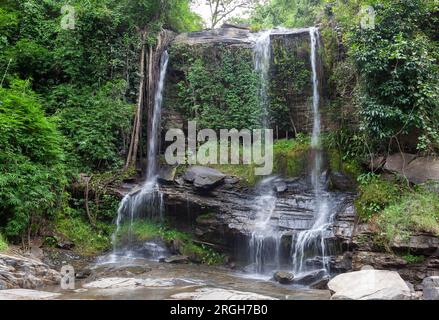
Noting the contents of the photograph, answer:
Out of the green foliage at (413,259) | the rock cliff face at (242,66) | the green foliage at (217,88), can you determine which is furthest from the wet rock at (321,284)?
the green foliage at (217,88)

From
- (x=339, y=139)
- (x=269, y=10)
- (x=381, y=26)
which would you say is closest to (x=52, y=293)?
(x=339, y=139)

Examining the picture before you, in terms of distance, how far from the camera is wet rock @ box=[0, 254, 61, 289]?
6750 millimetres

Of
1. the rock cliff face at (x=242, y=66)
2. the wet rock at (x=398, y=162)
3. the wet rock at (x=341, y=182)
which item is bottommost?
the wet rock at (x=341, y=182)

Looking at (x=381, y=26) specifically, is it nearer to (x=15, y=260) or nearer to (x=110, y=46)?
(x=110, y=46)

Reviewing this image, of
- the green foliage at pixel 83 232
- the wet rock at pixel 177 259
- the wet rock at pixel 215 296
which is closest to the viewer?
the wet rock at pixel 215 296

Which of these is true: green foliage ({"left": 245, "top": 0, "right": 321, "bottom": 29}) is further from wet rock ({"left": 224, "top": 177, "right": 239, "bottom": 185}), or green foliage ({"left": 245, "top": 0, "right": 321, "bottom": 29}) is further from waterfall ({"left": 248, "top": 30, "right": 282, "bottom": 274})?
wet rock ({"left": 224, "top": 177, "right": 239, "bottom": 185})

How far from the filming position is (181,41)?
1509cm

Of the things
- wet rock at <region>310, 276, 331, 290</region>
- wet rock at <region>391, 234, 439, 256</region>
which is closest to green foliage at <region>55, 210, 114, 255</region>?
wet rock at <region>310, 276, 331, 290</region>

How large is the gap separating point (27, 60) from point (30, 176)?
258 inches

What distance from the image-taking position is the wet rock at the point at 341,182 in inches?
423

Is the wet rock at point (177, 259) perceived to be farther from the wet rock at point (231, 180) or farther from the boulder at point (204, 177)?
the wet rock at point (231, 180)

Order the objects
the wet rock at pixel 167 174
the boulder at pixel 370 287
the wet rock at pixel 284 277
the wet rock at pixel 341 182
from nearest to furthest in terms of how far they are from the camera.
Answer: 1. the boulder at pixel 370 287
2. the wet rock at pixel 284 277
3. the wet rock at pixel 341 182
4. the wet rock at pixel 167 174

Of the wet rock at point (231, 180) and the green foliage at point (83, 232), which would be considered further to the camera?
the wet rock at point (231, 180)

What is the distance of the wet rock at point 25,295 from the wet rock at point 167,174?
564 cm
